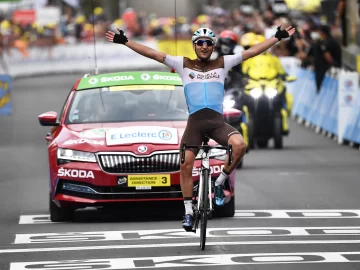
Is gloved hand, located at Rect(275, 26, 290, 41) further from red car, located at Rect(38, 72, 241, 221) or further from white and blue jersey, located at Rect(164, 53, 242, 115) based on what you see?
red car, located at Rect(38, 72, 241, 221)

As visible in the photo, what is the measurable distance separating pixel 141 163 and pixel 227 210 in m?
1.11

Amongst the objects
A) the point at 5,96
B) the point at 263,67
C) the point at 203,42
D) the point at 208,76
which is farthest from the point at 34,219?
the point at 5,96

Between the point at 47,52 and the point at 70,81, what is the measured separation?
6.56 m

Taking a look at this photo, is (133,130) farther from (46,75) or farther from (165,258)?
(46,75)

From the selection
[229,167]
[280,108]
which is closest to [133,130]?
[229,167]

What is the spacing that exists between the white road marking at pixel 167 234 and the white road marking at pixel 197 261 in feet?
4.38

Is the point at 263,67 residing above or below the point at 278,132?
above

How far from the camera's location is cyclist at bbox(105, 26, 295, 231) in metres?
11.8

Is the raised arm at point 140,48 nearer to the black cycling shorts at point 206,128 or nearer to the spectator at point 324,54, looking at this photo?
A: the black cycling shorts at point 206,128

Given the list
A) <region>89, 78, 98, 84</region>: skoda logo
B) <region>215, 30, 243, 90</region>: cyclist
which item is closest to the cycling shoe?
<region>89, 78, 98, 84</region>: skoda logo

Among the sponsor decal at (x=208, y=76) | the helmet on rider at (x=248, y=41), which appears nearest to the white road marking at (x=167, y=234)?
the sponsor decal at (x=208, y=76)

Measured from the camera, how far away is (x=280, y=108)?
23281 mm

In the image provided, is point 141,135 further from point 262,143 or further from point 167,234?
point 262,143

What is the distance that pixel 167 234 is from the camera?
40.4 ft
